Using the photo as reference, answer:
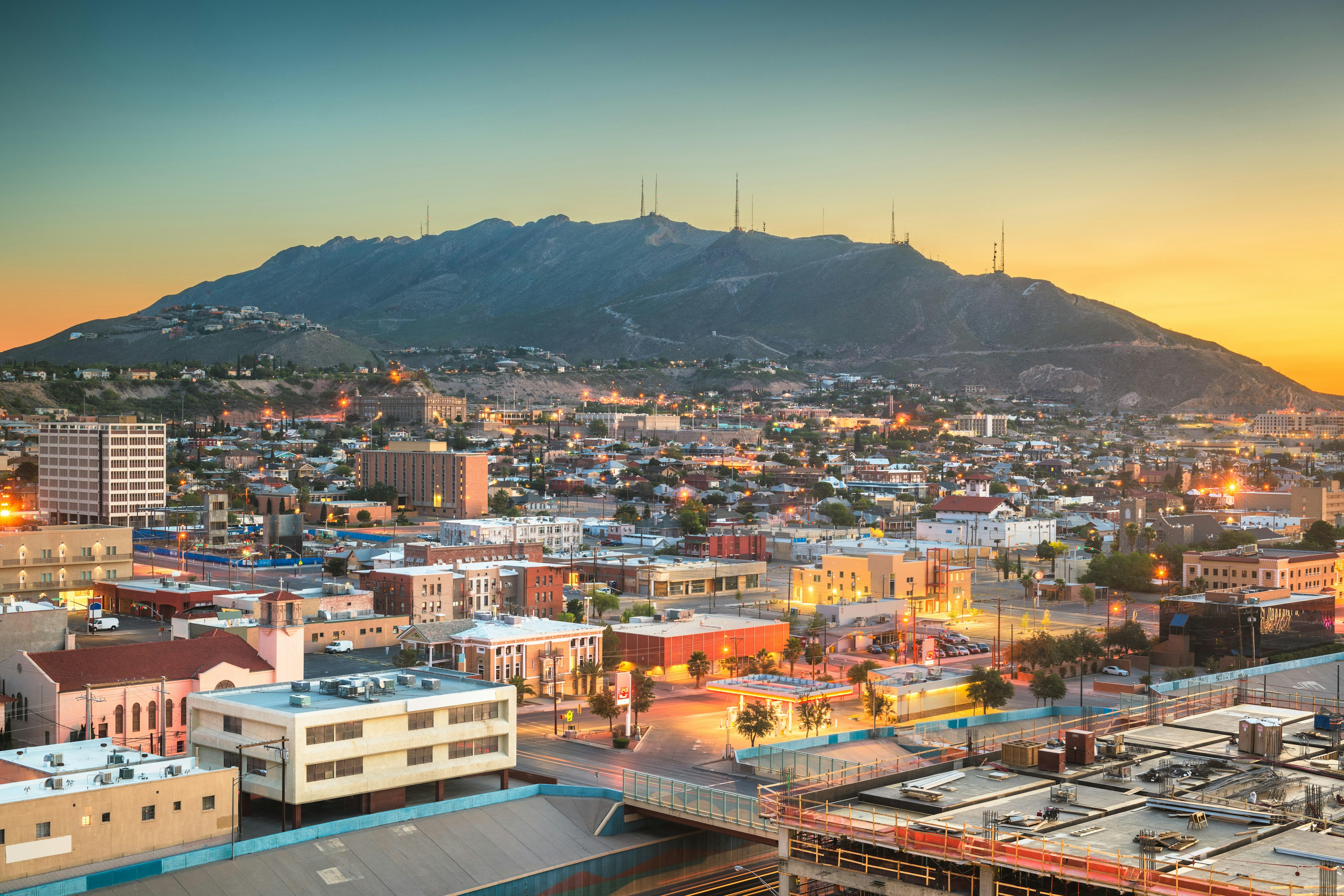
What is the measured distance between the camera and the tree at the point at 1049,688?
43.0 metres

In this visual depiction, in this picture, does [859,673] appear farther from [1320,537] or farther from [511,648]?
[1320,537]

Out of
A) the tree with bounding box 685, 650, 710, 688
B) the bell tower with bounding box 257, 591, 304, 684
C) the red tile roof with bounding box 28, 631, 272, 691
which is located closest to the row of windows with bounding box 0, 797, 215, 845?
the red tile roof with bounding box 28, 631, 272, 691

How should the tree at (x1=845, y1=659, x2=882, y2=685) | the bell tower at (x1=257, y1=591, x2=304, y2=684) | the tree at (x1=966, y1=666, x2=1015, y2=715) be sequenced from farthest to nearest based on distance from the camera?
the tree at (x1=845, y1=659, x2=882, y2=685), the tree at (x1=966, y1=666, x2=1015, y2=715), the bell tower at (x1=257, y1=591, x2=304, y2=684)

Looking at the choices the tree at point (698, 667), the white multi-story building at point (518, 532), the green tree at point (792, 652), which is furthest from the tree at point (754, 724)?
the white multi-story building at point (518, 532)

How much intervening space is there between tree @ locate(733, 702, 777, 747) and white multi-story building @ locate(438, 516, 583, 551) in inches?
1496

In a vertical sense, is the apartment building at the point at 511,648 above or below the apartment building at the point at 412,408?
below

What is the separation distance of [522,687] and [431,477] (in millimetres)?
67637

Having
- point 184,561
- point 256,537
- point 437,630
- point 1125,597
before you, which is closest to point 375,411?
point 256,537

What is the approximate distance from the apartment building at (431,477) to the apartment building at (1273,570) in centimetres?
5344

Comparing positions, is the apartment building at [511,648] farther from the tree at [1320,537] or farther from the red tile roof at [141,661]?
the tree at [1320,537]

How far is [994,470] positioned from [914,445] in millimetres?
29949

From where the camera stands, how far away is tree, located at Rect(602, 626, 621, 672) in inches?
1837

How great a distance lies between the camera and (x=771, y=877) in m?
25.3

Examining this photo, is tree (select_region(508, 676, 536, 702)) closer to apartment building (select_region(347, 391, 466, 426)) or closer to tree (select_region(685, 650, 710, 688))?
tree (select_region(685, 650, 710, 688))
